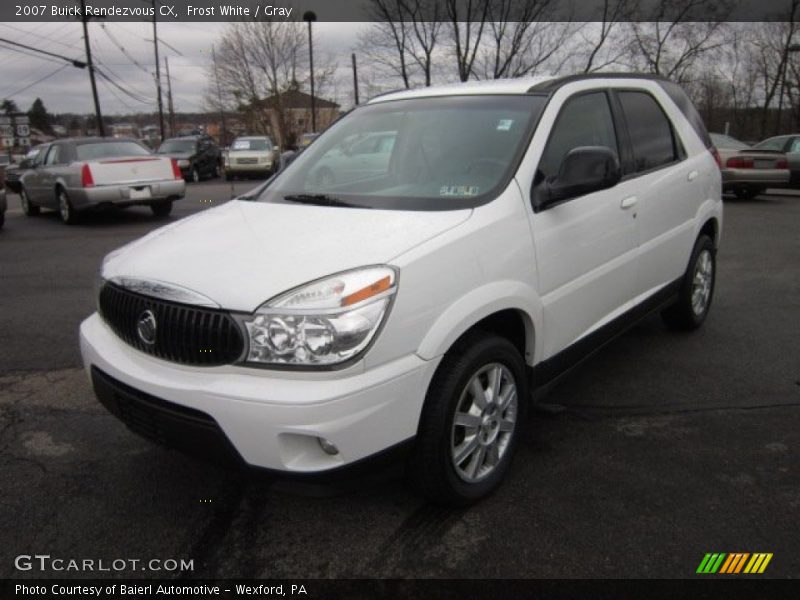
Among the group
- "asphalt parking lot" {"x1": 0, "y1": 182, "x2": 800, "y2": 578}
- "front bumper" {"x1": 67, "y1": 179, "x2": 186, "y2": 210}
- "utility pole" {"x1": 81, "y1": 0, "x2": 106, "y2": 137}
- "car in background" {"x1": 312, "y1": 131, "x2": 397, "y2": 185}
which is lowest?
"asphalt parking lot" {"x1": 0, "y1": 182, "x2": 800, "y2": 578}

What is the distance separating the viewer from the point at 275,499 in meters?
2.87

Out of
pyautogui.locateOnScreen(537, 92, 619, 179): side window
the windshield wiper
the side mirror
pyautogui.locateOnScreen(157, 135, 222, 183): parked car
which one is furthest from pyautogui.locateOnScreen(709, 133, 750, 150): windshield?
pyautogui.locateOnScreen(157, 135, 222, 183): parked car

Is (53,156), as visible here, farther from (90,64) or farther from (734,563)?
(90,64)

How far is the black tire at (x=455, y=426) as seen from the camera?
8.08 ft

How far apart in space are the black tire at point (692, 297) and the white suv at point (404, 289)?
85 cm

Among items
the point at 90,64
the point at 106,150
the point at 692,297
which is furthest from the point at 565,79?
the point at 90,64

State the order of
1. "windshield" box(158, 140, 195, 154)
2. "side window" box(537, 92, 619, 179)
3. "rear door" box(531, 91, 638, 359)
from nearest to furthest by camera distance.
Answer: "rear door" box(531, 91, 638, 359), "side window" box(537, 92, 619, 179), "windshield" box(158, 140, 195, 154)

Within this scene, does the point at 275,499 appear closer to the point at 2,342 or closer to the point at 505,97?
the point at 505,97

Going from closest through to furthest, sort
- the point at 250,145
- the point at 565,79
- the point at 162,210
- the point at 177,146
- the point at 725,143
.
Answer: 1. the point at 565,79
2. the point at 162,210
3. the point at 725,143
4. the point at 177,146
5. the point at 250,145

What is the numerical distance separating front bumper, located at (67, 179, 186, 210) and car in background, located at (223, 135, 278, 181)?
14471 mm

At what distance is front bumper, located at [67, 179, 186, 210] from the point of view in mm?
11094

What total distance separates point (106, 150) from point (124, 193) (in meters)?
1.11

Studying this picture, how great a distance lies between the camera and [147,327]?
2.51 m

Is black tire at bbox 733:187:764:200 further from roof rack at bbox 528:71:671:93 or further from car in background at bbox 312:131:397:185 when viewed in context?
car in background at bbox 312:131:397:185
